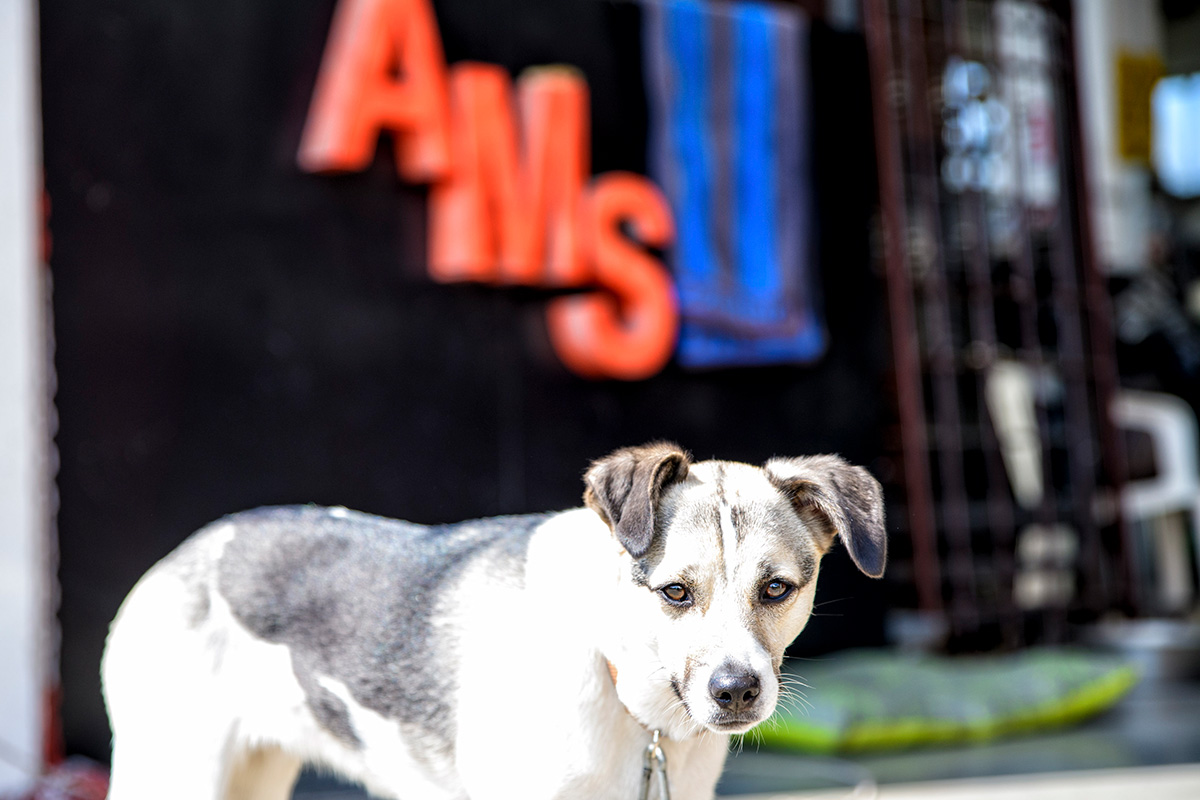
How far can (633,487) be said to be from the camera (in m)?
1.28

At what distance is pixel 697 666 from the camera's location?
1226mm

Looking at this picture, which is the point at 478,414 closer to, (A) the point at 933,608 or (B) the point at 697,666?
(A) the point at 933,608

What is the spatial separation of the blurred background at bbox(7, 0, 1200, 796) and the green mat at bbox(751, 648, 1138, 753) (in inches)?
0.9

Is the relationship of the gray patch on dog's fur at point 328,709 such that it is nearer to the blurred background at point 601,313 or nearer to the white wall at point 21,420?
the blurred background at point 601,313

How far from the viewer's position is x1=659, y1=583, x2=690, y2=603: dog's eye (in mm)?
1256

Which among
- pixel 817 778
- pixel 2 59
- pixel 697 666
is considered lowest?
pixel 817 778

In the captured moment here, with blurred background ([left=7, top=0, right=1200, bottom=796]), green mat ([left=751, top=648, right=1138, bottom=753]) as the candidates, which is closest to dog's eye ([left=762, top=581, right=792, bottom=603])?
blurred background ([left=7, top=0, right=1200, bottom=796])

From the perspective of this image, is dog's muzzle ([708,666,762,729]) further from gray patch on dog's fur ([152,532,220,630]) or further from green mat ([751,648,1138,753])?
green mat ([751,648,1138,753])

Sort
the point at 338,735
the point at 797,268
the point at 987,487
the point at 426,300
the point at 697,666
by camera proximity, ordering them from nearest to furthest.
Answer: the point at 697,666 → the point at 338,735 → the point at 426,300 → the point at 797,268 → the point at 987,487

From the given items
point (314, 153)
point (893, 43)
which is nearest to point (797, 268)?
point (893, 43)

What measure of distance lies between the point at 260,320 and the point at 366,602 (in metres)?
2.29

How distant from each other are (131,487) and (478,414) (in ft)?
3.82

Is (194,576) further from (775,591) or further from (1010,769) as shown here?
(1010,769)

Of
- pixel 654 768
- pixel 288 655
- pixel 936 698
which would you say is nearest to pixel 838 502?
pixel 654 768
